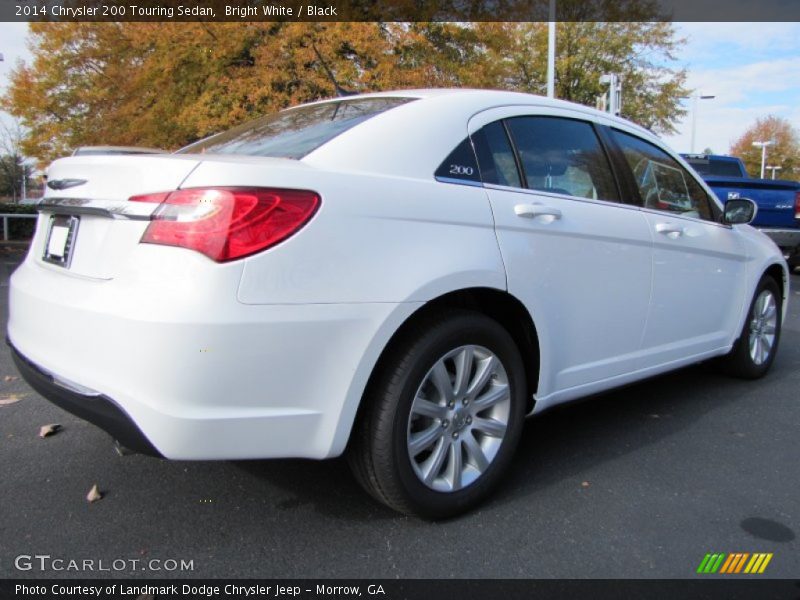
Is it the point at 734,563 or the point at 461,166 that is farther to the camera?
the point at 461,166

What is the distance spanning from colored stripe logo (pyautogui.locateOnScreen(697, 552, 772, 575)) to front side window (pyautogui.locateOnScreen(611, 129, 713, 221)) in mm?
1804

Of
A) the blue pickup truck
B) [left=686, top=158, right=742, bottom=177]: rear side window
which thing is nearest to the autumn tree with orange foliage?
[left=686, top=158, right=742, bottom=177]: rear side window

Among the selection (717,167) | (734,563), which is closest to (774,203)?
(717,167)

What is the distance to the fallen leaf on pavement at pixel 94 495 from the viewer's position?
2.70 m

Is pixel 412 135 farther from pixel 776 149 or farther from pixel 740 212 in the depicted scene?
pixel 776 149

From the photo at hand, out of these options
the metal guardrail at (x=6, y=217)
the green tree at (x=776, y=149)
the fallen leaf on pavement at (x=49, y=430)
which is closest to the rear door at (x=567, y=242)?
the fallen leaf on pavement at (x=49, y=430)

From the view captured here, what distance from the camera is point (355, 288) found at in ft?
7.09


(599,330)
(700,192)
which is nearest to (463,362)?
(599,330)

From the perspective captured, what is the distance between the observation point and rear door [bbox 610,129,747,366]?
3.47 metres

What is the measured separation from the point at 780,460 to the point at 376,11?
13493 mm

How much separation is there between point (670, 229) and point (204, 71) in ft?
44.0

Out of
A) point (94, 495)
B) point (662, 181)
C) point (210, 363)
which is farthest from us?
point (662, 181)

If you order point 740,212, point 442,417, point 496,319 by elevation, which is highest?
point 740,212

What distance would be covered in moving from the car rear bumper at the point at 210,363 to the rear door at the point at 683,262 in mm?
1787
